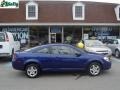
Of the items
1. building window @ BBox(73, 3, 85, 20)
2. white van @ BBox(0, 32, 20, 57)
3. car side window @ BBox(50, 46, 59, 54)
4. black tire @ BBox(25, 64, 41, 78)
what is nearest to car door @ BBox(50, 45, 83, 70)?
car side window @ BBox(50, 46, 59, 54)

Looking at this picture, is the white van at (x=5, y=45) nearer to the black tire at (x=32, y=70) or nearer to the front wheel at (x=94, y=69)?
the black tire at (x=32, y=70)

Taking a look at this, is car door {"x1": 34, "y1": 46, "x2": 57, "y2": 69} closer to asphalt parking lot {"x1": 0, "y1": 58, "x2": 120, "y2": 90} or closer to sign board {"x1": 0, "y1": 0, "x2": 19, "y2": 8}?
asphalt parking lot {"x1": 0, "y1": 58, "x2": 120, "y2": 90}

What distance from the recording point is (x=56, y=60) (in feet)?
39.7

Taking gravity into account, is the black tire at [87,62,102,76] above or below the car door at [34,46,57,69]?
below

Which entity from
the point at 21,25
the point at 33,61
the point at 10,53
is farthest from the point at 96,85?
the point at 21,25

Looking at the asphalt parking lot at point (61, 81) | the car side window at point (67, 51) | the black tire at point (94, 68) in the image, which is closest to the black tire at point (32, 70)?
the asphalt parking lot at point (61, 81)

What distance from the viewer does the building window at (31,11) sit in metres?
31.0

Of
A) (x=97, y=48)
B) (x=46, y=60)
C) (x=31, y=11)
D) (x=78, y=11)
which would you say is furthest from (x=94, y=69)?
(x=31, y=11)

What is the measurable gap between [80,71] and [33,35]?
61.5 ft

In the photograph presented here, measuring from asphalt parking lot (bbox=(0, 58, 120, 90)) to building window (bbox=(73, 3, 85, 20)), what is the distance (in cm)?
1817

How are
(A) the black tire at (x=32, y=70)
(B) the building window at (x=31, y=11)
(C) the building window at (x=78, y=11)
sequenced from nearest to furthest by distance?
1. (A) the black tire at (x=32, y=70)
2. (B) the building window at (x=31, y=11)
3. (C) the building window at (x=78, y=11)

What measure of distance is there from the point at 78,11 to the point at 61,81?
21.3 metres

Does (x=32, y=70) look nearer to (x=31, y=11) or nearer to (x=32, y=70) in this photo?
(x=32, y=70)

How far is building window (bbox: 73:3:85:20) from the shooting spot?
3123cm
